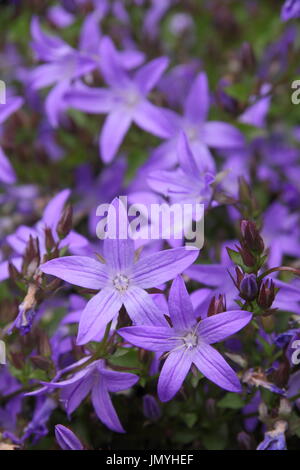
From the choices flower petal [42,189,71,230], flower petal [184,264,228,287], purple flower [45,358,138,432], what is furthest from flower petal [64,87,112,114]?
purple flower [45,358,138,432]

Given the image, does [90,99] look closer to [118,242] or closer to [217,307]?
[118,242]

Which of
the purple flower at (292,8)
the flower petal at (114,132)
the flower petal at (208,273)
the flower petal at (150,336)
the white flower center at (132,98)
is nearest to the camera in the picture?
the flower petal at (150,336)

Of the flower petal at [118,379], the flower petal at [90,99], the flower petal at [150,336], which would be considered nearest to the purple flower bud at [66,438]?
the flower petal at [118,379]

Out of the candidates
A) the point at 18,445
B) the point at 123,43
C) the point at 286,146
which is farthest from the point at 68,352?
the point at 123,43

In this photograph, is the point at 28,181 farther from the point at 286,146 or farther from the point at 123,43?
the point at 286,146

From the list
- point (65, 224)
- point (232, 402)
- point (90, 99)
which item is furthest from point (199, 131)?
point (232, 402)

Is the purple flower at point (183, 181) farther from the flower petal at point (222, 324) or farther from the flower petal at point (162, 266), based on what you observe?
the flower petal at point (222, 324)
